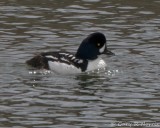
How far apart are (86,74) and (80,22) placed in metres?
3.88

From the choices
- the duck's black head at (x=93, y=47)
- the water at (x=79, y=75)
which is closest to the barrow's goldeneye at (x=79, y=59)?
the duck's black head at (x=93, y=47)

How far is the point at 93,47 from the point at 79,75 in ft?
3.60

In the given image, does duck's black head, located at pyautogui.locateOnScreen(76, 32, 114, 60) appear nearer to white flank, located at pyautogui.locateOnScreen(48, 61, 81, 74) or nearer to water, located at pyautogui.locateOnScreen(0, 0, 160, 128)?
water, located at pyautogui.locateOnScreen(0, 0, 160, 128)

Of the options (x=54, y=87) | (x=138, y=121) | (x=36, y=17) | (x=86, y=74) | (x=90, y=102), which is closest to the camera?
(x=138, y=121)

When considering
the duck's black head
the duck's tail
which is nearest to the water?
the duck's tail

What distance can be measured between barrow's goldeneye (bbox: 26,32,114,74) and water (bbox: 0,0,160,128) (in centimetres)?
24

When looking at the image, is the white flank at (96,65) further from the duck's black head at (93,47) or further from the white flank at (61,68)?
the white flank at (61,68)

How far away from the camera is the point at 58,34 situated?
22234 millimetres

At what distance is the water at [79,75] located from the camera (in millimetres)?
15672

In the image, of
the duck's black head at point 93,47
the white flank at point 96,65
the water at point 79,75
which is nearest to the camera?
the water at point 79,75

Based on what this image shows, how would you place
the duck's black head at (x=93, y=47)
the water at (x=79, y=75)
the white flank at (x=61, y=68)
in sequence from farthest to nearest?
the duck's black head at (x=93, y=47), the white flank at (x=61, y=68), the water at (x=79, y=75)

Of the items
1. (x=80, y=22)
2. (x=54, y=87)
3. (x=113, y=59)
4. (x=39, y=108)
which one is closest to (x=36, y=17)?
(x=80, y=22)

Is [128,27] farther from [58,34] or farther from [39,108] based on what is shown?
[39,108]

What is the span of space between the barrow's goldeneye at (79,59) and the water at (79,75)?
236 mm
